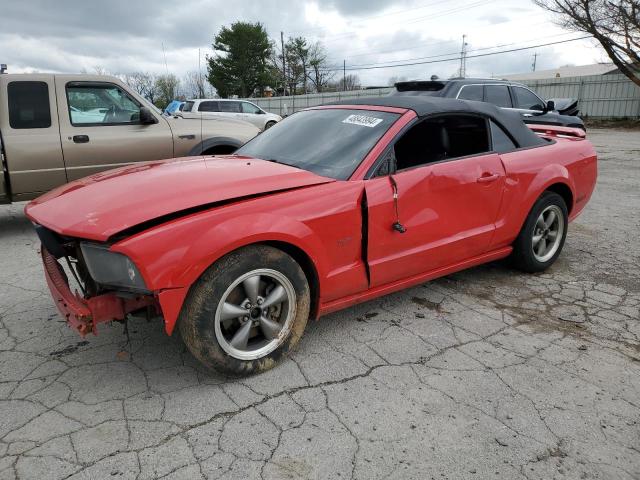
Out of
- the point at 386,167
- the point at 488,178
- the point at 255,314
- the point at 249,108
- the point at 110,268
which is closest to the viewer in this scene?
the point at 110,268

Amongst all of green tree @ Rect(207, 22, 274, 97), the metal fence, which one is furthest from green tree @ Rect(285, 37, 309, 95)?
the metal fence

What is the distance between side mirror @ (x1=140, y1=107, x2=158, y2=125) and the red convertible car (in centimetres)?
284

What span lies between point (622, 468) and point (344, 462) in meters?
1.18

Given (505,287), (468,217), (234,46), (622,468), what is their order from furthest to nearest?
(234,46) < (505,287) < (468,217) < (622,468)

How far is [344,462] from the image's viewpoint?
6.71 feet

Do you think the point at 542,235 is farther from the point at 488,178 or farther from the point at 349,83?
the point at 349,83

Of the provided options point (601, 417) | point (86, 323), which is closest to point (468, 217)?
point (601, 417)

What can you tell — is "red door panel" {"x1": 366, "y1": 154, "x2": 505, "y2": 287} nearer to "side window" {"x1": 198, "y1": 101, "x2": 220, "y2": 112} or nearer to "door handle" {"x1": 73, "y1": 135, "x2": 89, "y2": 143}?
"door handle" {"x1": 73, "y1": 135, "x2": 89, "y2": 143}

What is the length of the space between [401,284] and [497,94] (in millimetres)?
6686

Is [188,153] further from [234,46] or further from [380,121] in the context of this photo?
[234,46]

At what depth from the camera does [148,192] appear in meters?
2.58

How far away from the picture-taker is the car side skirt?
9.60ft

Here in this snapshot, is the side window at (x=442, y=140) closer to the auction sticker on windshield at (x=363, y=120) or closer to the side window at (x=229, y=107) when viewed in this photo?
the auction sticker on windshield at (x=363, y=120)

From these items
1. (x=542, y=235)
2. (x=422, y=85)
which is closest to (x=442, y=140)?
(x=542, y=235)
